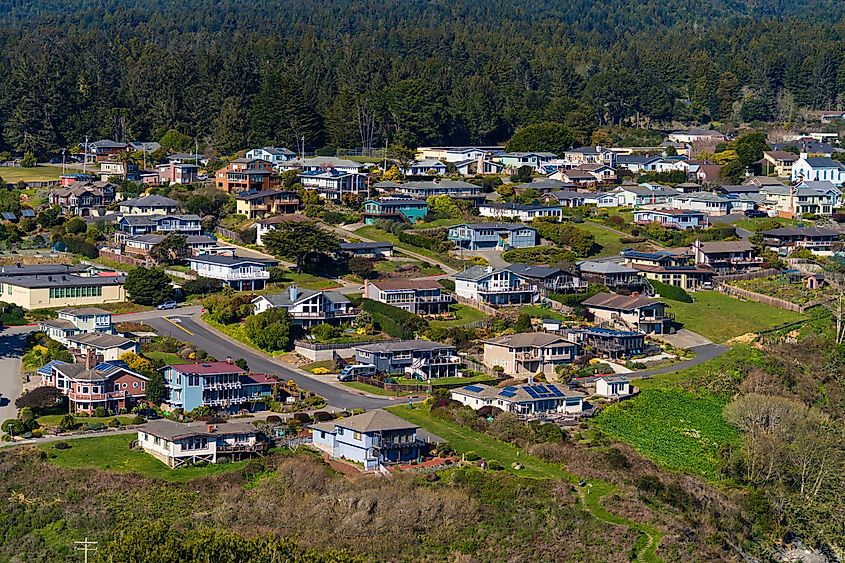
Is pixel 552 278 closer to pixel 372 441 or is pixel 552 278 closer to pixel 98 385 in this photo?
pixel 372 441

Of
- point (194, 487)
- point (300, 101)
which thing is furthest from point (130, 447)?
point (300, 101)

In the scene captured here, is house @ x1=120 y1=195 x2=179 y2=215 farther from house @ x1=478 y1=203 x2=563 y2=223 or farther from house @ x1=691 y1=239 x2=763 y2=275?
house @ x1=691 y1=239 x2=763 y2=275

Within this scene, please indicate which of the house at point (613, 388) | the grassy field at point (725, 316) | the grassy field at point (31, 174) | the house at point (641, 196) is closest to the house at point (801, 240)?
the grassy field at point (725, 316)

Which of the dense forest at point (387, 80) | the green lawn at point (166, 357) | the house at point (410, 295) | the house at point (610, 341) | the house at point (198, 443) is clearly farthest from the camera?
the dense forest at point (387, 80)

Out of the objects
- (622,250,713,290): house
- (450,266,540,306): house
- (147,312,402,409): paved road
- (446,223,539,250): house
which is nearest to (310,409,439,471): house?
(147,312,402,409): paved road

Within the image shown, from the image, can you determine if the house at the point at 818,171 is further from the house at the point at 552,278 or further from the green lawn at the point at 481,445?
the green lawn at the point at 481,445

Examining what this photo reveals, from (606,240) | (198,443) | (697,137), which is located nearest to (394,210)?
(606,240)
